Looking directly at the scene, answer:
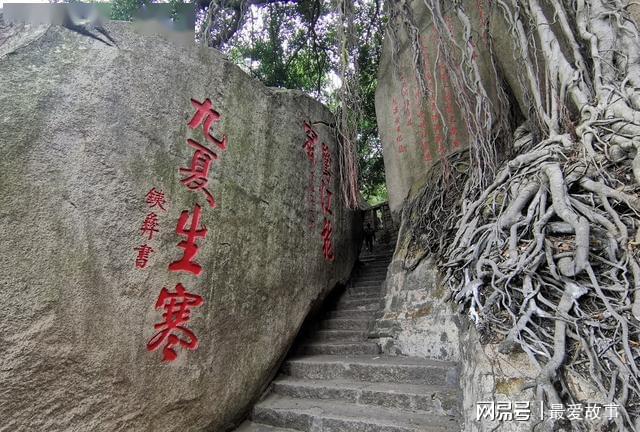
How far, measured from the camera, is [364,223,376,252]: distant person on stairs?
315 inches

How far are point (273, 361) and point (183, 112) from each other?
2125 mm

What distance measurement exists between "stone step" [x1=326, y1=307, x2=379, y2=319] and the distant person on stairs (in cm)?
344

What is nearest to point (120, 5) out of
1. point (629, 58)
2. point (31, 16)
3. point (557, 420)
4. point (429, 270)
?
point (31, 16)

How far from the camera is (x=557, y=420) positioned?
1.42m

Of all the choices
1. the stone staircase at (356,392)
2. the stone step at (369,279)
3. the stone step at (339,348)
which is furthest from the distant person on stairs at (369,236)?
the stone step at (339,348)

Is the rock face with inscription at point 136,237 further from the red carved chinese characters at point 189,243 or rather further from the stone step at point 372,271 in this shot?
the stone step at point 372,271

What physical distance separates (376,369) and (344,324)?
1.23 meters

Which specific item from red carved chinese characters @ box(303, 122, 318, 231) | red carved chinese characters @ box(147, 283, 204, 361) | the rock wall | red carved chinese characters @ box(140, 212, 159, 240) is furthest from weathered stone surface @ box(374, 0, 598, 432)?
red carved chinese characters @ box(140, 212, 159, 240)

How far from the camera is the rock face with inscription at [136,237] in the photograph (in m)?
1.94

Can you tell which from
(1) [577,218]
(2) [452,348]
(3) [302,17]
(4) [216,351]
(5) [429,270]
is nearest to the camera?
(1) [577,218]

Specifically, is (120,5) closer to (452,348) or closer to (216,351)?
(216,351)

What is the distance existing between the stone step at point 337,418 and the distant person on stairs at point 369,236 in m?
5.04

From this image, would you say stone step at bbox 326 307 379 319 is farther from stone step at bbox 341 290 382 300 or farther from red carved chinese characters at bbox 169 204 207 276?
red carved chinese characters at bbox 169 204 207 276

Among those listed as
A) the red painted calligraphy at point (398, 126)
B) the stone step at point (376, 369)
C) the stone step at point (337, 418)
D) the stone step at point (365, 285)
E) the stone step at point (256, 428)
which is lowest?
the stone step at point (256, 428)
